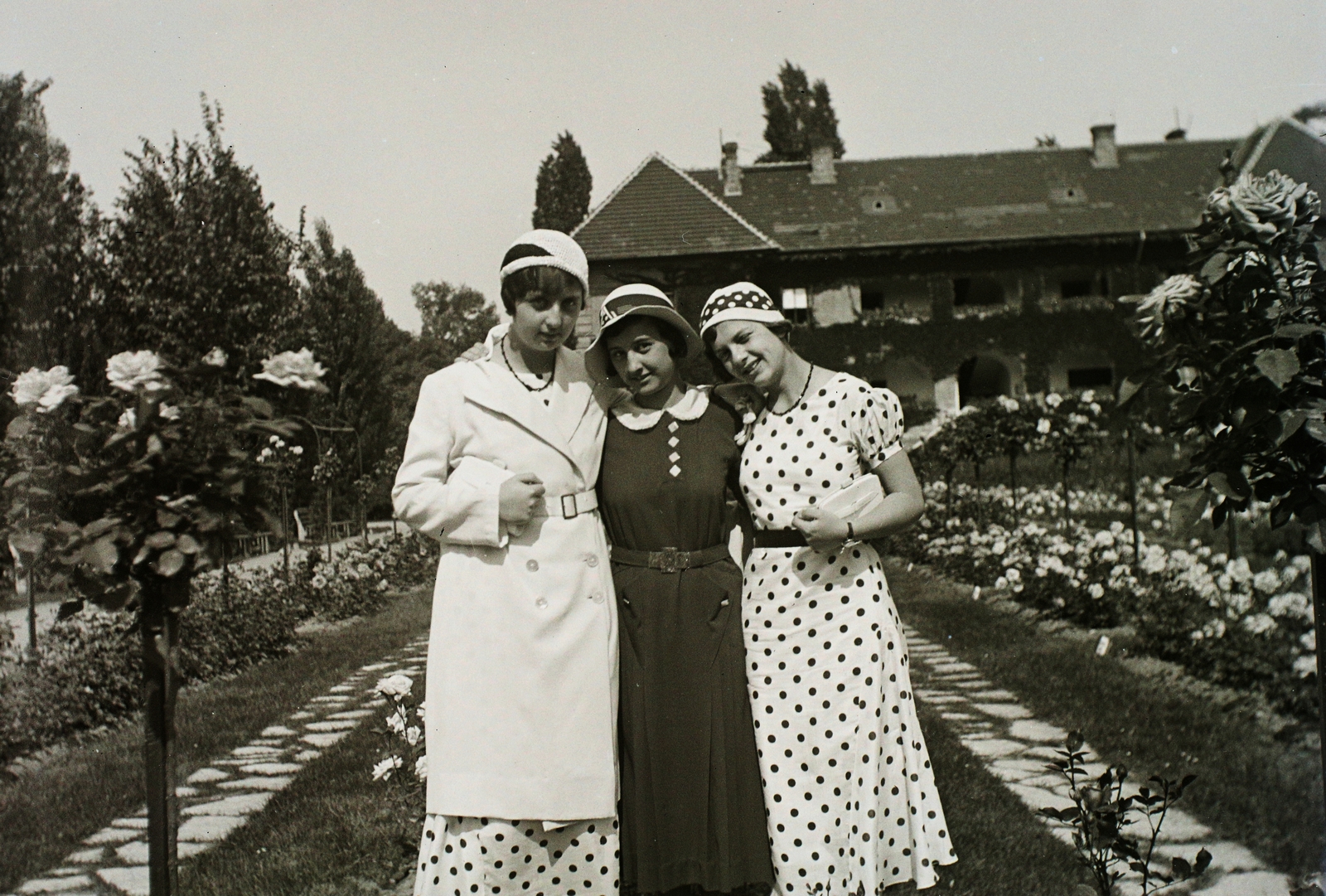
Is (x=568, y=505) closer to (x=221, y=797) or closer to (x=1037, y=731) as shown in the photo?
(x=221, y=797)

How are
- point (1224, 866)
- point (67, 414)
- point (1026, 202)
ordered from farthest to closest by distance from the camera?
1. point (1026, 202)
2. point (1224, 866)
3. point (67, 414)

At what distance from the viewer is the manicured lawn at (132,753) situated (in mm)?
3869

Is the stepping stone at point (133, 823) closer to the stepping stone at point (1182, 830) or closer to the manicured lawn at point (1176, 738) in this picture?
the stepping stone at point (1182, 830)

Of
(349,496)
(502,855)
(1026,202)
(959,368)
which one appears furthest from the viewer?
(959,368)

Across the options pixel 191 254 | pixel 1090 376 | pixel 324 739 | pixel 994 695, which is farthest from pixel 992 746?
pixel 1090 376

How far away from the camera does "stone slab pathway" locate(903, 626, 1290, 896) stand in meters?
3.19

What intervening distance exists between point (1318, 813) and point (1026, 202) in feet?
61.2

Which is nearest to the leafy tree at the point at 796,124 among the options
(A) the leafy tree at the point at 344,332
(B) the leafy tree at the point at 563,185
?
(A) the leafy tree at the point at 344,332

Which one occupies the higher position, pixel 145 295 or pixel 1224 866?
pixel 145 295

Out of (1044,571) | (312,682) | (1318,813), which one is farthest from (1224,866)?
(312,682)

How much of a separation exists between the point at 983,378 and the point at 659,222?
17.4m

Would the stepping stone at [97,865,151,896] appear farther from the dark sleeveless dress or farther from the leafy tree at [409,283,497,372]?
the leafy tree at [409,283,497,372]

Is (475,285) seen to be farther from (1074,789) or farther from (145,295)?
(1074,789)

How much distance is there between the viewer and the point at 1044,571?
24.9 ft
